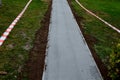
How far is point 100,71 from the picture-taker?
9570mm

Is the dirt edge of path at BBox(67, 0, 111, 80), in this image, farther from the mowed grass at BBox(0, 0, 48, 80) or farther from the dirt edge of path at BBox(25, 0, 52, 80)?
the mowed grass at BBox(0, 0, 48, 80)

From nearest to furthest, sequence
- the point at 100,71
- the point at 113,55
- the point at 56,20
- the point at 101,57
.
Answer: the point at 113,55 < the point at 100,71 < the point at 101,57 < the point at 56,20

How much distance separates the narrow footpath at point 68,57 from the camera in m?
8.84

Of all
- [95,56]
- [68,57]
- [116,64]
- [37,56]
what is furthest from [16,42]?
[116,64]

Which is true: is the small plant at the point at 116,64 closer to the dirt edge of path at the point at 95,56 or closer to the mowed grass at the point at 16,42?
the dirt edge of path at the point at 95,56

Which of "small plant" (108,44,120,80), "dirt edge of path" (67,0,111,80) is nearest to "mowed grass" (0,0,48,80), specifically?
"dirt edge of path" (67,0,111,80)

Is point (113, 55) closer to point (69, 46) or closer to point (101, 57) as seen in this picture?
point (101, 57)

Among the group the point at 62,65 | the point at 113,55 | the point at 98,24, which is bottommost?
the point at 98,24

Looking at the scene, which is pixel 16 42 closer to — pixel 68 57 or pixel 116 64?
pixel 68 57

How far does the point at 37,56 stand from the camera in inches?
411

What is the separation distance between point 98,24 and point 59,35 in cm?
547

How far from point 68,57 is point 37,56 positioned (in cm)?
139

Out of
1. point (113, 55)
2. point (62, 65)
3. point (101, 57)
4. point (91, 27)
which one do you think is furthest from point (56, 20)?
point (113, 55)

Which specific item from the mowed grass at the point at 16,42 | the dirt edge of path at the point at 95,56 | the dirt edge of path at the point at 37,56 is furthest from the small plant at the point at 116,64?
the mowed grass at the point at 16,42
